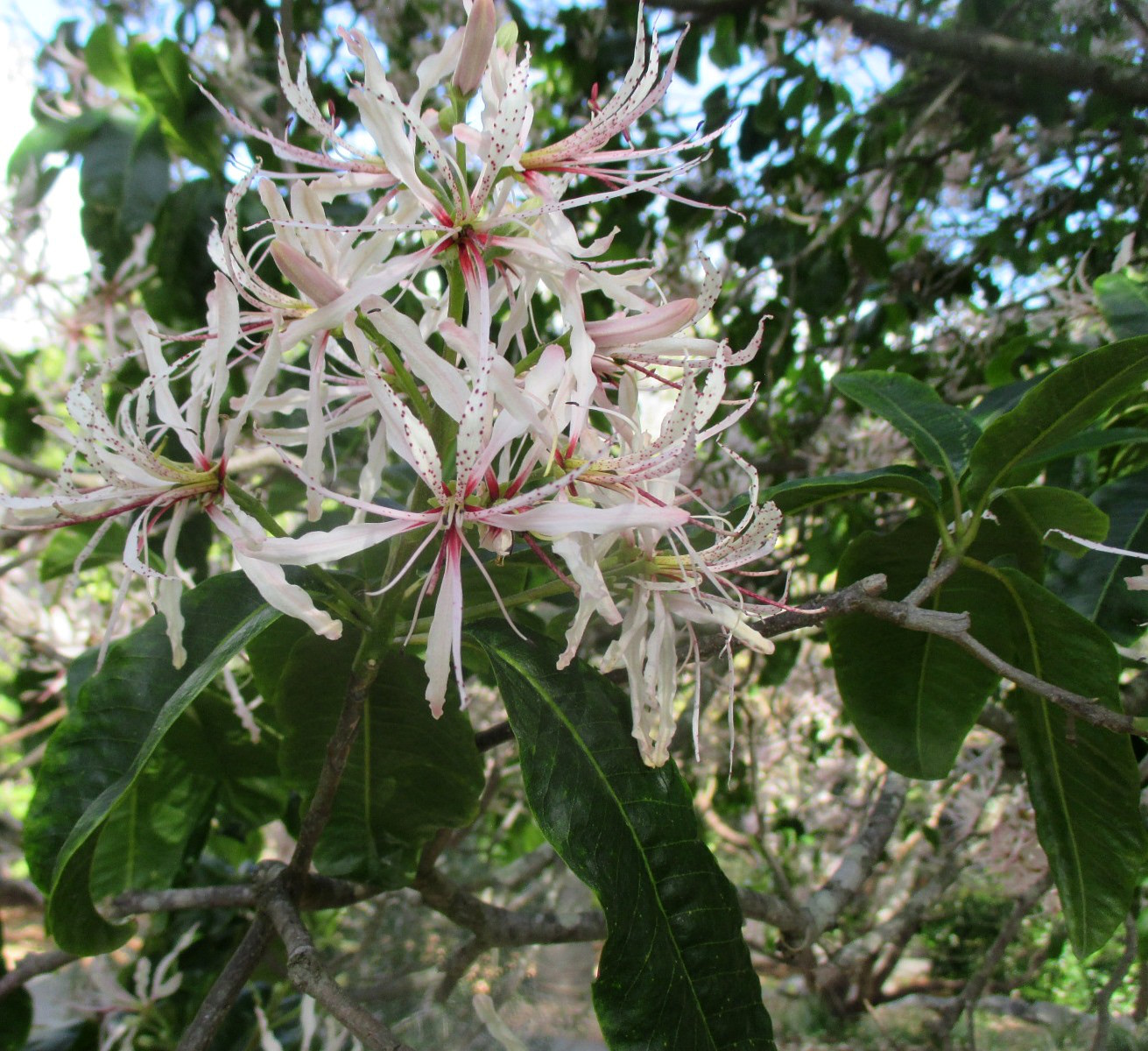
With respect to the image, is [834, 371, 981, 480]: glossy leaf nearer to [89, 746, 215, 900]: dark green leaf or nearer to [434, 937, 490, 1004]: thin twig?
[434, 937, 490, 1004]: thin twig

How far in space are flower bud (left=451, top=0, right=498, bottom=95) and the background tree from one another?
40 centimetres

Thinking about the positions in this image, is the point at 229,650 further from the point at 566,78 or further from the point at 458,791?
the point at 566,78

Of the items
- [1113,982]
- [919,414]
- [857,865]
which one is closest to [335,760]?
[919,414]

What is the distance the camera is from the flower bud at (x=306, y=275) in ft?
2.16

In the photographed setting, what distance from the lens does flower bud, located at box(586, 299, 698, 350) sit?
2.41 ft

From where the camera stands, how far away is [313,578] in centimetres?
85

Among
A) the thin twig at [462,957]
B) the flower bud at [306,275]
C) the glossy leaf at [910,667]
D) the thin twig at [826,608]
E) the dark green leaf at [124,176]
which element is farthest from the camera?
the dark green leaf at [124,176]

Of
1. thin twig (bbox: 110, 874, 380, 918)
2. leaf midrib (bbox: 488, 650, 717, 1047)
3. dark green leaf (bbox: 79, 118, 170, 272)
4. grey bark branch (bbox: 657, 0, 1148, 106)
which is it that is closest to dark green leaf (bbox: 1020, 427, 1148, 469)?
leaf midrib (bbox: 488, 650, 717, 1047)

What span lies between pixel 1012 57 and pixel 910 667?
219 cm

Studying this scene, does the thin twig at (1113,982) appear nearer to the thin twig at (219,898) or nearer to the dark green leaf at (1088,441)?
the dark green leaf at (1088,441)

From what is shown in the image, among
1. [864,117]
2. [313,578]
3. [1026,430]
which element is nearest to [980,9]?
[864,117]

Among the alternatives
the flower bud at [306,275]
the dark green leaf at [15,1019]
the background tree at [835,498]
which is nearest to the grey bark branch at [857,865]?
the background tree at [835,498]

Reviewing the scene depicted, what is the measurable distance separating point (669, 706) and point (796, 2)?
2683mm

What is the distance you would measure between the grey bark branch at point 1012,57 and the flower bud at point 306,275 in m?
2.23
